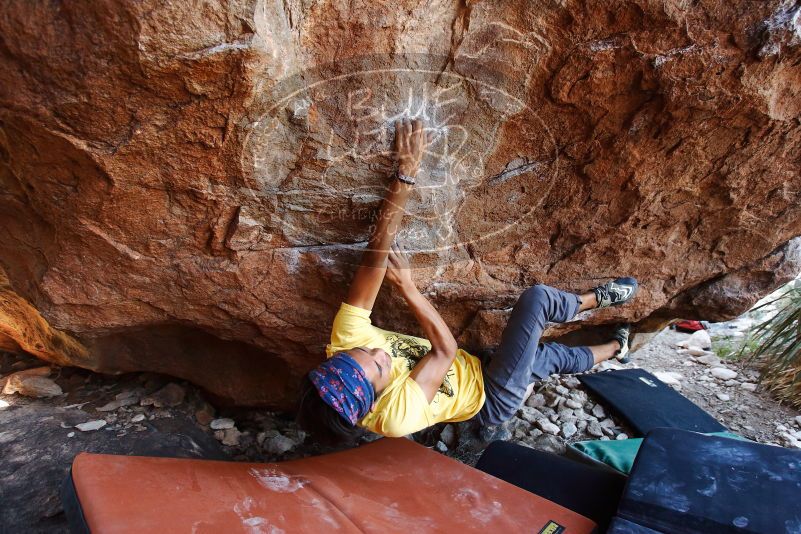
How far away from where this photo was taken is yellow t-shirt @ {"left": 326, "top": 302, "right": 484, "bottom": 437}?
186 cm

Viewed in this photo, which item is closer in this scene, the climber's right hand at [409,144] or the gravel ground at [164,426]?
the climber's right hand at [409,144]

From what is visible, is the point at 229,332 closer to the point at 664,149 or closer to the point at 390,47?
the point at 390,47

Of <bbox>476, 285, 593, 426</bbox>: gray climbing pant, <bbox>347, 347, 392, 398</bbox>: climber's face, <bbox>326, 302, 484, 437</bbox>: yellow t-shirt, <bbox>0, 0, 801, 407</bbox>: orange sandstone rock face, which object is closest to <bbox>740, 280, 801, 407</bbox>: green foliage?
<bbox>0, 0, 801, 407</bbox>: orange sandstone rock face

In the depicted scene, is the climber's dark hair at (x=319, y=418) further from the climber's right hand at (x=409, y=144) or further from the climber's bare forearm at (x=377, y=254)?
the climber's right hand at (x=409, y=144)

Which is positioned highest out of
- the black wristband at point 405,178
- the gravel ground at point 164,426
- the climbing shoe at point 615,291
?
the black wristband at point 405,178

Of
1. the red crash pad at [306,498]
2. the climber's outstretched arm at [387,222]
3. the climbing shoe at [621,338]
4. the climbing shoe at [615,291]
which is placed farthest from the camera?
the climbing shoe at [621,338]

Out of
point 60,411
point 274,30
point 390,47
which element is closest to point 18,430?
point 60,411

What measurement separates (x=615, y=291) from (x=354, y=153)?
141 centimetres

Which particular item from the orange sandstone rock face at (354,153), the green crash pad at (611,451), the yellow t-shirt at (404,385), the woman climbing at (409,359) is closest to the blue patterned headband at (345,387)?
the woman climbing at (409,359)

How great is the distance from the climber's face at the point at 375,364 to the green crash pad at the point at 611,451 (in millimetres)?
1240

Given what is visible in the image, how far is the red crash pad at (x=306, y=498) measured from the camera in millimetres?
1337

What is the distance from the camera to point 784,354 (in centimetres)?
375

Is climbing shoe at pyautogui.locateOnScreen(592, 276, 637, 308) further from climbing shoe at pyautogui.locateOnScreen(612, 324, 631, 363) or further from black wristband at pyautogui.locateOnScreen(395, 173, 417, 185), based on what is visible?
black wristband at pyautogui.locateOnScreen(395, 173, 417, 185)

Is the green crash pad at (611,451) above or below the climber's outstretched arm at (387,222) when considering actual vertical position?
below
